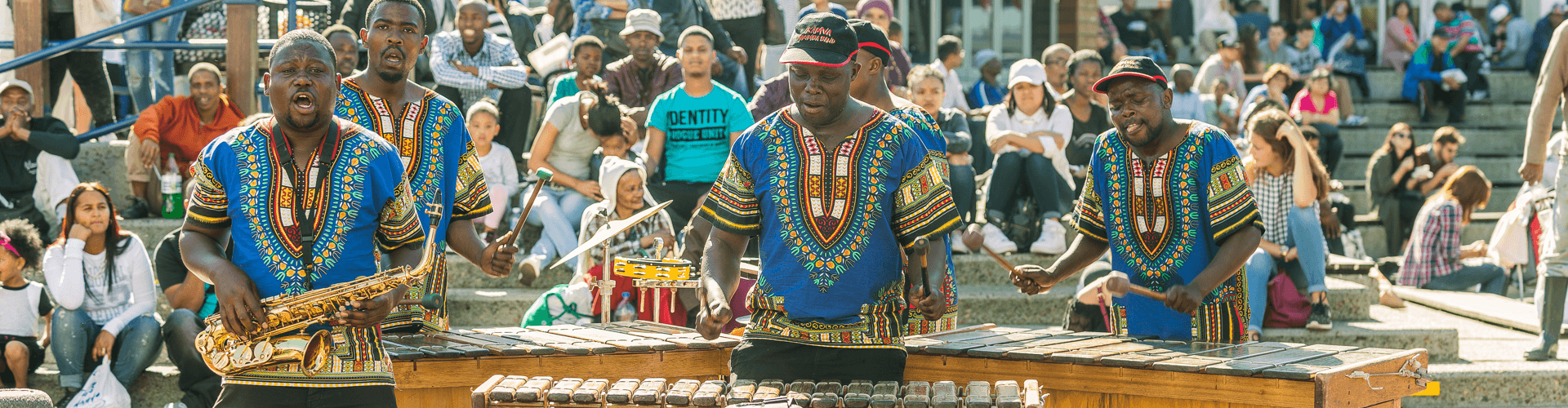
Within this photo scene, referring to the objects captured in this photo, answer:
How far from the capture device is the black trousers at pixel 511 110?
10.1 meters

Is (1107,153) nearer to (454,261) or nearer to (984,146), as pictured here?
(454,261)

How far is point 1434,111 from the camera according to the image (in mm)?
16562

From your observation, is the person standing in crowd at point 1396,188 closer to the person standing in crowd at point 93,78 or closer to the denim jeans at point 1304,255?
the denim jeans at point 1304,255

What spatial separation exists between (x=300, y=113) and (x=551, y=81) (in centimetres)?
728

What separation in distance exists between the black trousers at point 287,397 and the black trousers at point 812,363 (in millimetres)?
1097

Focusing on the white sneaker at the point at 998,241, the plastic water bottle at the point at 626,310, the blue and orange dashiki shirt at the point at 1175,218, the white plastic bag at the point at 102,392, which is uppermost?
the blue and orange dashiki shirt at the point at 1175,218

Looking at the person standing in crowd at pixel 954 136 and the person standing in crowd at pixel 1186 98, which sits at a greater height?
the person standing in crowd at pixel 1186 98

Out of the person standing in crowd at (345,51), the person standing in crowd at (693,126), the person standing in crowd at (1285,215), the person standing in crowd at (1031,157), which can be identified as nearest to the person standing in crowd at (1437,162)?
the person standing in crowd at (1031,157)

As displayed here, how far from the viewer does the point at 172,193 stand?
29.9ft

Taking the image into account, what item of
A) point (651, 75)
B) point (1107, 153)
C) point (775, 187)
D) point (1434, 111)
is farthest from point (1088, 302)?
point (1434, 111)

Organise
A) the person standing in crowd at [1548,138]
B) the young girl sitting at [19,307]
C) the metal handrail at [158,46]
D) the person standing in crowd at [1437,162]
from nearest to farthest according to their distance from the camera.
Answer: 1. the young girl sitting at [19,307]
2. the person standing in crowd at [1548,138]
3. the metal handrail at [158,46]
4. the person standing in crowd at [1437,162]

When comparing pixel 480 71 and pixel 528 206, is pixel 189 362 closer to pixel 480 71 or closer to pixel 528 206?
pixel 480 71

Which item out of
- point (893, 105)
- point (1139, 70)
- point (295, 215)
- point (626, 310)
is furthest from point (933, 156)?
point (626, 310)

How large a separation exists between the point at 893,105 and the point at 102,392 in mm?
4372
